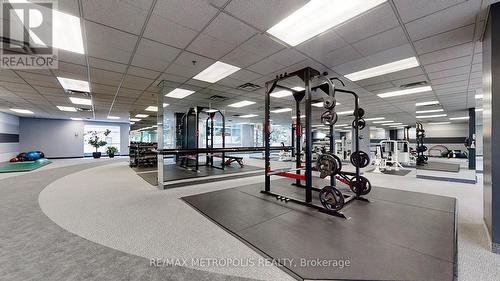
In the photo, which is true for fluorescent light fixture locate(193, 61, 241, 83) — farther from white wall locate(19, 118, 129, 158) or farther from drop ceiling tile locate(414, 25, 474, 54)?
white wall locate(19, 118, 129, 158)

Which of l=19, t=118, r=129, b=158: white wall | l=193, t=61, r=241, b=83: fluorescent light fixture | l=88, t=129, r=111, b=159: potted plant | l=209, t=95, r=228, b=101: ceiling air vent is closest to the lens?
l=193, t=61, r=241, b=83: fluorescent light fixture

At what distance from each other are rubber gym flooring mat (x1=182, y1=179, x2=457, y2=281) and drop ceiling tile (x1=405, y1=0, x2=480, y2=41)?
2909mm

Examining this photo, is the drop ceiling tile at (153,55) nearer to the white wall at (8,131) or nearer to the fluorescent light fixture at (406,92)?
the fluorescent light fixture at (406,92)

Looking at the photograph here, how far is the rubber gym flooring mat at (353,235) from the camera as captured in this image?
5.96 ft

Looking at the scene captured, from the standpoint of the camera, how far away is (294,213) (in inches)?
129

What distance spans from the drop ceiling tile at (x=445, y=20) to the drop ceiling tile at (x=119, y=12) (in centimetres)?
377

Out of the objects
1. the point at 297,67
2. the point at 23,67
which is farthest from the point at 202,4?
the point at 23,67

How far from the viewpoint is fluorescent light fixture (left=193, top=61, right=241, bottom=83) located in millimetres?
4497

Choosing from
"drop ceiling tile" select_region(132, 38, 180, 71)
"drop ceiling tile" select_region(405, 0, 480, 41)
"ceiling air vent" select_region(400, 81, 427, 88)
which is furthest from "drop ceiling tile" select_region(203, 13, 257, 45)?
"ceiling air vent" select_region(400, 81, 427, 88)

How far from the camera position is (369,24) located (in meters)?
2.87

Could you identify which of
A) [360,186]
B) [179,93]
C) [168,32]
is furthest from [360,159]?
[179,93]

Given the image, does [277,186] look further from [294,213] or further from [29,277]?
[29,277]

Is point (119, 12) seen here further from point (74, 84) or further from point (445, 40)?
point (445, 40)

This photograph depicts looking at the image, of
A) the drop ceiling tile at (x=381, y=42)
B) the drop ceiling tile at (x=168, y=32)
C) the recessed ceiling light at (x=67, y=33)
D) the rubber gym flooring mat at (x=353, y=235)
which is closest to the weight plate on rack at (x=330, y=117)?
the drop ceiling tile at (x=381, y=42)
